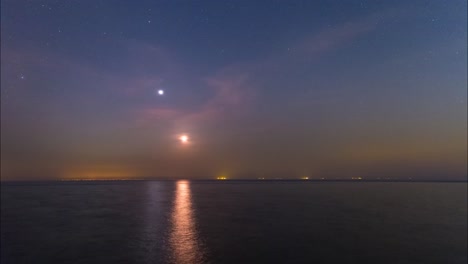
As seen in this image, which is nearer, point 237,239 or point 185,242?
point 185,242

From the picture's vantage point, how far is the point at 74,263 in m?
22.9

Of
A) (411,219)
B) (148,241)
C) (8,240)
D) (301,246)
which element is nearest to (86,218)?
(8,240)

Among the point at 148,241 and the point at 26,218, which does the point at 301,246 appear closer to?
the point at 148,241

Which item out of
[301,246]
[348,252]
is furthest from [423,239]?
[301,246]

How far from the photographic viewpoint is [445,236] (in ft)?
110

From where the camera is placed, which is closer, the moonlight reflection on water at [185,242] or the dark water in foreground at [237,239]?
the moonlight reflection on water at [185,242]

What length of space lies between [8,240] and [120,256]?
44.6 ft

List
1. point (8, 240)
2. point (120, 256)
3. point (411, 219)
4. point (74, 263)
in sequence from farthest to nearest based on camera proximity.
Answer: point (411, 219)
point (8, 240)
point (120, 256)
point (74, 263)

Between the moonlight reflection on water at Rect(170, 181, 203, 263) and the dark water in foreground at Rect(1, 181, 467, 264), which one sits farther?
the dark water in foreground at Rect(1, 181, 467, 264)

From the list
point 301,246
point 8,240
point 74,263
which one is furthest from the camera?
point 8,240

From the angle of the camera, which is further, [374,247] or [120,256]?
[374,247]

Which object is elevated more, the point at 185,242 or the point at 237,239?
the point at 237,239

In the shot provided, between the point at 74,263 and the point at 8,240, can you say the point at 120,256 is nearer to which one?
the point at 74,263

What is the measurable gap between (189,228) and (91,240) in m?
10.9
